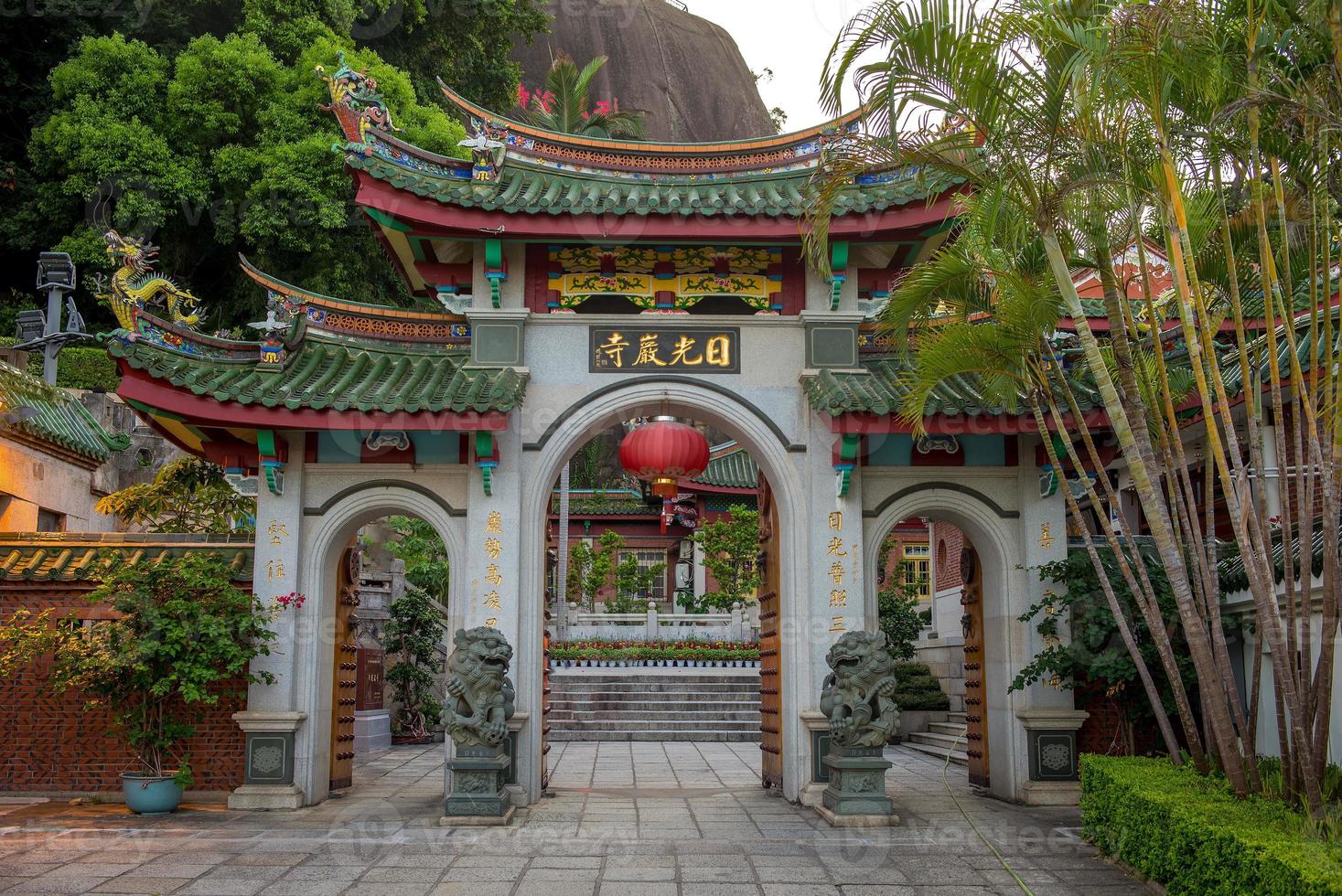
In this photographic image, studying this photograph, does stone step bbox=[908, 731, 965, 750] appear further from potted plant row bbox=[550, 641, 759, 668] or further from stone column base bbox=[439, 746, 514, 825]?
stone column base bbox=[439, 746, 514, 825]

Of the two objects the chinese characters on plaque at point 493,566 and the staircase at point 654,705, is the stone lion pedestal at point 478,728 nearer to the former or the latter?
the chinese characters on plaque at point 493,566

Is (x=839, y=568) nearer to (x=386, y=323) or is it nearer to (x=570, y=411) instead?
(x=570, y=411)

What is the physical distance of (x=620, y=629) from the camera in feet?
75.2

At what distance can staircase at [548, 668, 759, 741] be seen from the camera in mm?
18344

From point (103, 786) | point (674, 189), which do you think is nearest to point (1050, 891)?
point (674, 189)

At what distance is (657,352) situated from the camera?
10.6 meters

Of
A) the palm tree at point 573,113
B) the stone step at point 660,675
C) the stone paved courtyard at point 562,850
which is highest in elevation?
the palm tree at point 573,113

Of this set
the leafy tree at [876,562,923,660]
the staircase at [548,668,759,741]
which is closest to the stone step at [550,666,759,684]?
the staircase at [548,668,759,741]

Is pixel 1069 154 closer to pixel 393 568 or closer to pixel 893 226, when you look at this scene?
pixel 893 226

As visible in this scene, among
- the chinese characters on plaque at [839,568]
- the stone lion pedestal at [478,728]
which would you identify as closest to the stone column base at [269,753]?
the stone lion pedestal at [478,728]

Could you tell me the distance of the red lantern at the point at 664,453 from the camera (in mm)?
12891

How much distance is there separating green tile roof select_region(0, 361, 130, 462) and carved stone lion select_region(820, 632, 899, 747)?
8950 millimetres

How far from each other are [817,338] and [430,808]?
549cm

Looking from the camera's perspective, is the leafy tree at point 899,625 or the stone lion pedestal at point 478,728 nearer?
the stone lion pedestal at point 478,728
